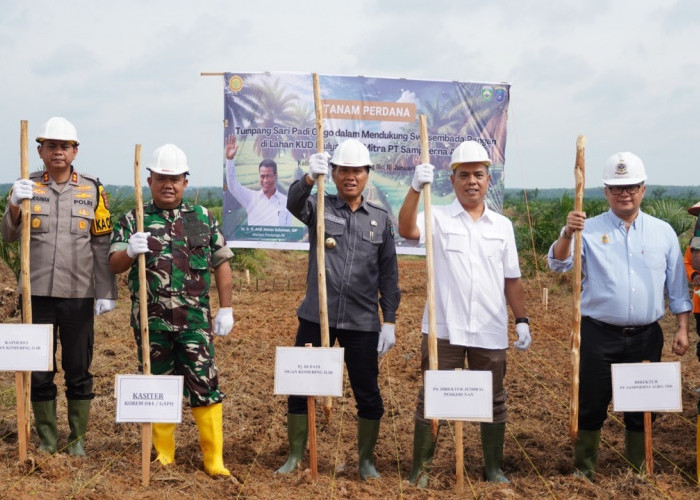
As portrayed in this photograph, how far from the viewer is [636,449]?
14.0ft

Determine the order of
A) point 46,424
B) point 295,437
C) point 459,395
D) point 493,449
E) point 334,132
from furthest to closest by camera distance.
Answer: point 334,132 < point 46,424 < point 295,437 < point 493,449 < point 459,395

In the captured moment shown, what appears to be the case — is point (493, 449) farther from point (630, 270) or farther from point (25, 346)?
point (25, 346)

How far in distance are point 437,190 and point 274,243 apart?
193 centimetres

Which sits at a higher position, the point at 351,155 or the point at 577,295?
the point at 351,155

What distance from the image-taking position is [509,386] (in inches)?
261

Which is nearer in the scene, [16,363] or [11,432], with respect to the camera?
[16,363]

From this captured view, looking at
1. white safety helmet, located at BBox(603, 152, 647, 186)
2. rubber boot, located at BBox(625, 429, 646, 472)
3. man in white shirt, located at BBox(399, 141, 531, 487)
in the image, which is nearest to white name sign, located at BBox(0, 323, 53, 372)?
man in white shirt, located at BBox(399, 141, 531, 487)

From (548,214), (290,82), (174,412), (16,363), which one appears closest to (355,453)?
(174,412)

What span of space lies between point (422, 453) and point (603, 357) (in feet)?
3.55

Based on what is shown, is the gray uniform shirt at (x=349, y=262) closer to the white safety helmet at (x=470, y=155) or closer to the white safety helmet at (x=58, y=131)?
the white safety helmet at (x=470, y=155)

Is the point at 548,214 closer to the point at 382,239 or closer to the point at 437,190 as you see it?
the point at 437,190

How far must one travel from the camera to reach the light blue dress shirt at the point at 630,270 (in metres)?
4.04

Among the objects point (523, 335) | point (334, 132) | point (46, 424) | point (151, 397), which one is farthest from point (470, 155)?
point (334, 132)

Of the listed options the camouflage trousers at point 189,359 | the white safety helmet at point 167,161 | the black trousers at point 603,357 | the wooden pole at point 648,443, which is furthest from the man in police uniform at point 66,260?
the wooden pole at point 648,443
